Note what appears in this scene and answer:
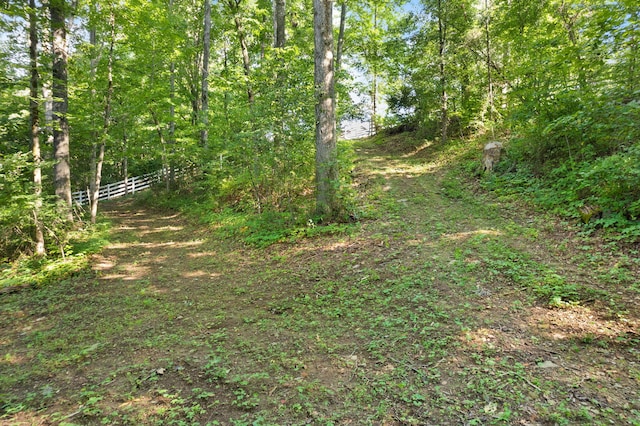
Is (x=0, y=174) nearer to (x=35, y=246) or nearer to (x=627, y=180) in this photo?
(x=35, y=246)

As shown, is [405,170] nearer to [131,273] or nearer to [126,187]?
[131,273]

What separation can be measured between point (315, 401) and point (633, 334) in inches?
120

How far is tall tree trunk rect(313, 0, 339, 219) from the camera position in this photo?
732 cm

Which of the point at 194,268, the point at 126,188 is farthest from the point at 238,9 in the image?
the point at 126,188

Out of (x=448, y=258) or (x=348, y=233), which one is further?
(x=348, y=233)

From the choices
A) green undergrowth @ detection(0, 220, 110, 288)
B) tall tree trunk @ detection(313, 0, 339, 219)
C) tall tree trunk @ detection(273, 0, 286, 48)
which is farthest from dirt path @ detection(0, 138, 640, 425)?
tall tree trunk @ detection(273, 0, 286, 48)

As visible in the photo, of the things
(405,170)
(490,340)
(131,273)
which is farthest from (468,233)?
(131,273)

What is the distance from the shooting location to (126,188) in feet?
62.3

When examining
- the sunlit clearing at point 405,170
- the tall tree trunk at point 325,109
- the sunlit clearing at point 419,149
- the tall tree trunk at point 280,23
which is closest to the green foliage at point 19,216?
the tall tree trunk at point 325,109

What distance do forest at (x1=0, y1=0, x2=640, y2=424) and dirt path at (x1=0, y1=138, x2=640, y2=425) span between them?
0.10 feet

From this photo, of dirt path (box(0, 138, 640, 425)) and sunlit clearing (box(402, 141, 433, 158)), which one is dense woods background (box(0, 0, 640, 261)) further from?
dirt path (box(0, 138, 640, 425))

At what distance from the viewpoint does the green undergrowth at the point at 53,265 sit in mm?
5996

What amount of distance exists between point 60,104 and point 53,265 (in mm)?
4665

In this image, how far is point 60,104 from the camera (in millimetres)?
8547
